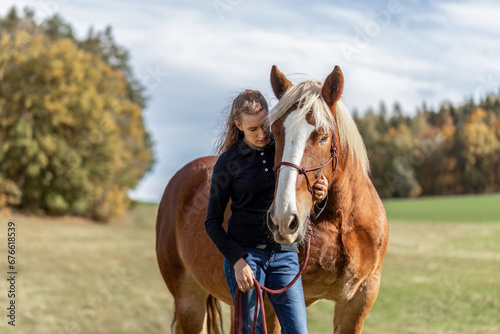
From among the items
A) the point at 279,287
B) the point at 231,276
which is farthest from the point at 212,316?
the point at 279,287

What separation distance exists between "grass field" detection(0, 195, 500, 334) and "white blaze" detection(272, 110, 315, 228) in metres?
7.48

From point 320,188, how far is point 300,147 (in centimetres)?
29

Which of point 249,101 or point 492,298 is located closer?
point 249,101

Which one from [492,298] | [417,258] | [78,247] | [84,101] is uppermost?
[84,101]

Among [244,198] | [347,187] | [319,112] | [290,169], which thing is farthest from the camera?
[347,187]

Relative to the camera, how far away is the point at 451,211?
37.8 m

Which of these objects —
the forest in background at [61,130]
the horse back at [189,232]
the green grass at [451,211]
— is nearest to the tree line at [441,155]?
the green grass at [451,211]

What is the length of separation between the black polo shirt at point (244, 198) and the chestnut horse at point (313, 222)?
0.19 meters

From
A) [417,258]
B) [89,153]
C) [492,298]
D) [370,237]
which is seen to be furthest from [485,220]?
[370,237]

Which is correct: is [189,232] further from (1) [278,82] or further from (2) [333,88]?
(2) [333,88]

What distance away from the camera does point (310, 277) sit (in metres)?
3.32

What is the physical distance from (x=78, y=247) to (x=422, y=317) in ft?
50.7

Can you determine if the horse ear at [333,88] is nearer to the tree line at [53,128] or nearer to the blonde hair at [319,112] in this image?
the blonde hair at [319,112]

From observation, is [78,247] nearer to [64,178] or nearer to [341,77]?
[64,178]
